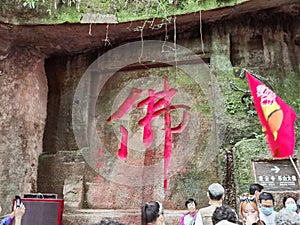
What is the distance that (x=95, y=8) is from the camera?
7.00 metres

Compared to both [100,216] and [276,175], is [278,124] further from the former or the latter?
[100,216]

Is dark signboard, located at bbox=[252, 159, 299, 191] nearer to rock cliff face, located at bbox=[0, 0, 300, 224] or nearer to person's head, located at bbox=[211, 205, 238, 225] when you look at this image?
rock cliff face, located at bbox=[0, 0, 300, 224]

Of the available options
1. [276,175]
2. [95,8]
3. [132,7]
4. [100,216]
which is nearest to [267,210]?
[276,175]

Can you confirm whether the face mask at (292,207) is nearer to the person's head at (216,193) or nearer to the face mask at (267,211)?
the face mask at (267,211)

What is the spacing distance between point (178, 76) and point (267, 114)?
3.29 meters

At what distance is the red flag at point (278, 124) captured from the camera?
4.41 m

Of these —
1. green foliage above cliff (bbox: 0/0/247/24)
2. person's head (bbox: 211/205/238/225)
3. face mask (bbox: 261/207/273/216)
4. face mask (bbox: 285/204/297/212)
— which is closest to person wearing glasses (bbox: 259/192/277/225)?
face mask (bbox: 261/207/273/216)

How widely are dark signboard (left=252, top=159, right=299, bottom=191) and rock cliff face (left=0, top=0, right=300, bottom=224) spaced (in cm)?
79

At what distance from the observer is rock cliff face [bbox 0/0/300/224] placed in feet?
22.5

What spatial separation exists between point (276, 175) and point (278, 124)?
1.44 m

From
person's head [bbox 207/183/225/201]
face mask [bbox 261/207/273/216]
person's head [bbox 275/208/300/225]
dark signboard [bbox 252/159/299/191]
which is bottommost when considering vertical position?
person's head [bbox 275/208/300/225]

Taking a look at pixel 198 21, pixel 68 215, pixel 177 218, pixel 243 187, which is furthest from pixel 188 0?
pixel 68 215

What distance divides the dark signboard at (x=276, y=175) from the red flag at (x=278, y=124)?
113 cm

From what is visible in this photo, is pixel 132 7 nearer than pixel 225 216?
No
